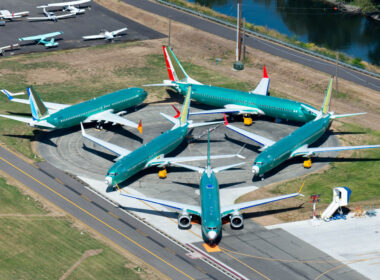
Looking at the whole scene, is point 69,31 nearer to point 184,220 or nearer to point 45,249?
point 184,220

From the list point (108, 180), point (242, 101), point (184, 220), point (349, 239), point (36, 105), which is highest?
point (36, 105)

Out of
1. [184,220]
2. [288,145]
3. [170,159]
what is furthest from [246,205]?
[288,145]

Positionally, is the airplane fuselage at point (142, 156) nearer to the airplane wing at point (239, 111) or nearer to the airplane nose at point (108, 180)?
the airplane nose at point (108, 180)

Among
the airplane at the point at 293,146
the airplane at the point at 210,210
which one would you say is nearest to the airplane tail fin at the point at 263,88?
the airplane at the point at 293,146

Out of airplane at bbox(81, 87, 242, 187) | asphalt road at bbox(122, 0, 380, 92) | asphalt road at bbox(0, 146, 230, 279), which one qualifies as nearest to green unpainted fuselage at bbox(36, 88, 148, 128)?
asphalt road at bbox(0, 146, 230, 279)

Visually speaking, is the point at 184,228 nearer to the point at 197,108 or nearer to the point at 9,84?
the point at 197,108

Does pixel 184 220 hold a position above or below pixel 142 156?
below

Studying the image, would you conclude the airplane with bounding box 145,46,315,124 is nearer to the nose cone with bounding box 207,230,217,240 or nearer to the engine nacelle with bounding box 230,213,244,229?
the engine nacelle with bounding box 230,213,244,229
